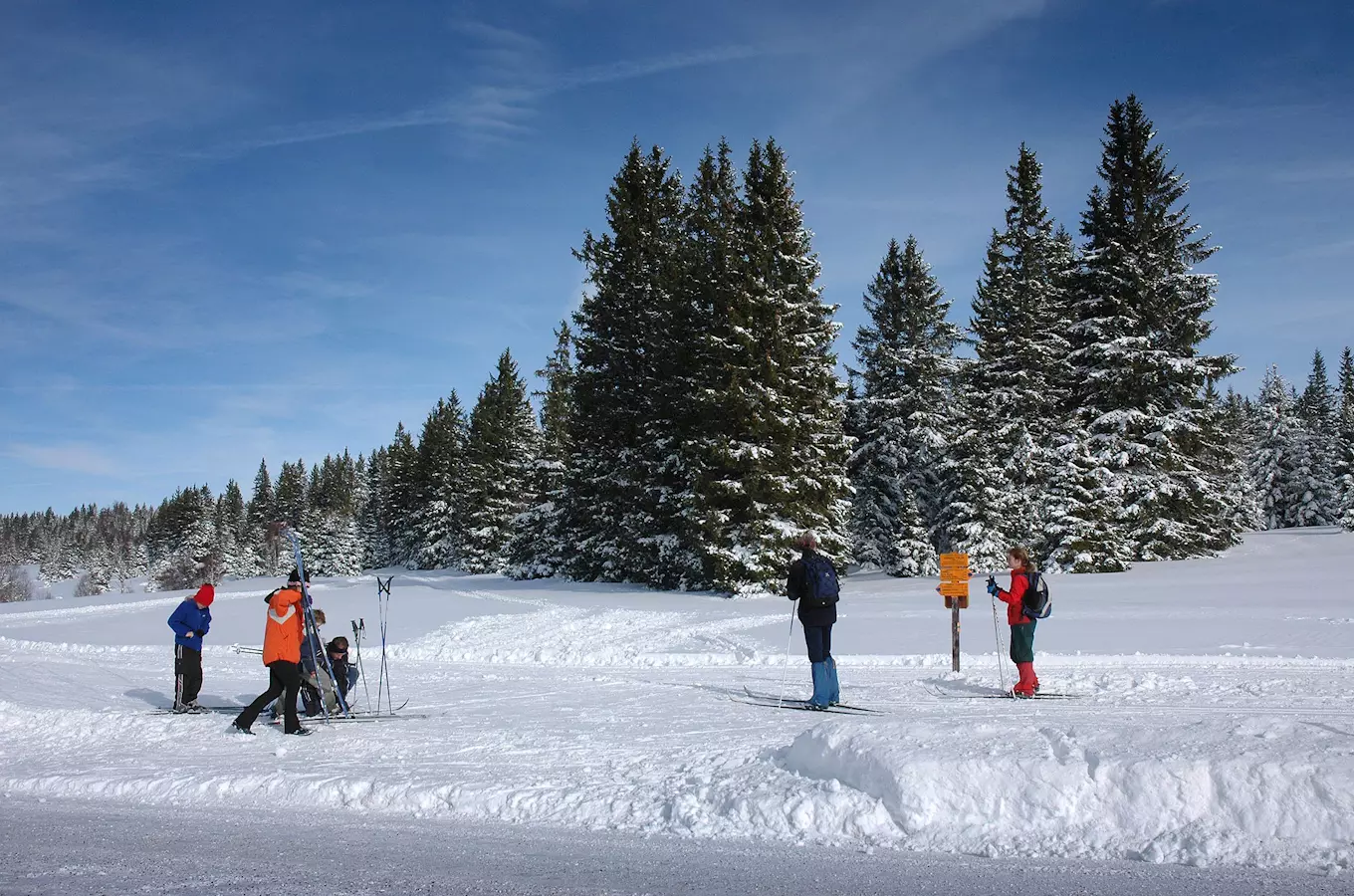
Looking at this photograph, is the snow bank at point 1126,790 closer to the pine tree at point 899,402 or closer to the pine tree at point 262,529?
the pine tree at point 899,402

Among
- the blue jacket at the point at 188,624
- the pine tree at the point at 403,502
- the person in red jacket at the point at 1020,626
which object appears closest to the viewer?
the person in red jacket at the point at 1020,626

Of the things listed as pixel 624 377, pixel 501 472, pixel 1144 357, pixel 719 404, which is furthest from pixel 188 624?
pixel 501 472

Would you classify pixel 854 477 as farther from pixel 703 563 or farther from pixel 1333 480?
pixel 1333 480

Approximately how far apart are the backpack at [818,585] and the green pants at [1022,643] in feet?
8.09

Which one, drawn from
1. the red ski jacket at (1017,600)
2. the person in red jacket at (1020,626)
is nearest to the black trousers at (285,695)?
the person in red jacket at (1020,626)

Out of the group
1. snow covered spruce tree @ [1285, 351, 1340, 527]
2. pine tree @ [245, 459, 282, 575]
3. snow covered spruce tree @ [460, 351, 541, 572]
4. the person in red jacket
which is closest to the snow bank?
the person in red jacket

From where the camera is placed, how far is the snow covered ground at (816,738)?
5680mm

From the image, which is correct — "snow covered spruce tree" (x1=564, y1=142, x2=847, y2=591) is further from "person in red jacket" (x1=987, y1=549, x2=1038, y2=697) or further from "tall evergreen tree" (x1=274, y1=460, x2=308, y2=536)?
"tall evergreen tree" (x1=274, y1=460, x2=308, y2=536)

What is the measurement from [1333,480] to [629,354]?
55567mm

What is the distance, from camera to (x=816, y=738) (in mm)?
7102

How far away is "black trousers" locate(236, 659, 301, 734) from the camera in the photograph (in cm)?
1008

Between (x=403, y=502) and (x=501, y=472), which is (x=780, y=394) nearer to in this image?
(x=501, y=472)

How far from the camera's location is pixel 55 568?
493 ft

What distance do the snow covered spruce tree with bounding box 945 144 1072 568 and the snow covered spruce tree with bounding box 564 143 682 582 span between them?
1238cm
